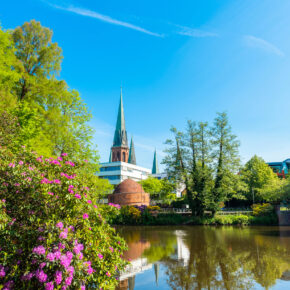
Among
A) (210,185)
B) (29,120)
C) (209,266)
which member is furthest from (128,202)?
(209,266)

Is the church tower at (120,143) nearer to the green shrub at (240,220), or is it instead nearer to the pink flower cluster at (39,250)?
the green shrub at (240,220)

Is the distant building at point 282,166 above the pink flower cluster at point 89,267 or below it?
above

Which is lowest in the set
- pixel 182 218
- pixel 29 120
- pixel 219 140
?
pixel 182 218

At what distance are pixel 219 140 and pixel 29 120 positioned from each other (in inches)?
971

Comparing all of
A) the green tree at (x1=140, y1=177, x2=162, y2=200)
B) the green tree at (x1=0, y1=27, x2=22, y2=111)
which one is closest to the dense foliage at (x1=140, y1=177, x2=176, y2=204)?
the green tree at (x1=140, y1=177, x2=162, y2=200)

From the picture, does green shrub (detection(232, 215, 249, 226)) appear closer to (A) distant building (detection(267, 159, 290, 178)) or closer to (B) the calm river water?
(B) the calm river water

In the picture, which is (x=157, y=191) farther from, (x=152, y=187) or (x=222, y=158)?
(x=222, y=158)

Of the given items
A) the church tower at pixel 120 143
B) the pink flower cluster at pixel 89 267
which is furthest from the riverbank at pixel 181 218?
the church tower at pixel 120 143

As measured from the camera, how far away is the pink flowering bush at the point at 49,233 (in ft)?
12.9

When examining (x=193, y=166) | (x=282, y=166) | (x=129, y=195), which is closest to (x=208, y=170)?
(x=193, y=166)

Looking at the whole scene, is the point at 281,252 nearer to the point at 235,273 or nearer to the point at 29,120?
the point at 235,273

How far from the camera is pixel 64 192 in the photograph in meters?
4.89

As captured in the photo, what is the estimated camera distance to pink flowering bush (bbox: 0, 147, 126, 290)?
12.9ft

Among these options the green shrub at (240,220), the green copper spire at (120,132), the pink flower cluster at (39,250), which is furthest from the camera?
the green copper spire at (120,132)
